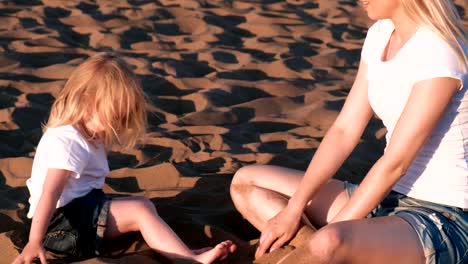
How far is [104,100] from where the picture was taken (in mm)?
3385

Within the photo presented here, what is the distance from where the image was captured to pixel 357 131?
135 inches

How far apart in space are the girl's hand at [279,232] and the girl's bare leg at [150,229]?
12cm

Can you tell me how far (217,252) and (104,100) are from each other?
0.77m

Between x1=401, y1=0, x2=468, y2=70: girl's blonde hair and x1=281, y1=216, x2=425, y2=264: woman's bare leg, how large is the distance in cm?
63

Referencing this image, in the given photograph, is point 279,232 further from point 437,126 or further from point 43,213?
point 43,213

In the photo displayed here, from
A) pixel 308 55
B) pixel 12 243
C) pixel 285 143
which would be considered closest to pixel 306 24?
pixel 308 55

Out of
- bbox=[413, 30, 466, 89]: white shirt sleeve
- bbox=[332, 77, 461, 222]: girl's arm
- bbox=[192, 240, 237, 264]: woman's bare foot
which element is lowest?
bbox=[192, 240, 237, 264]: woman's bare foot

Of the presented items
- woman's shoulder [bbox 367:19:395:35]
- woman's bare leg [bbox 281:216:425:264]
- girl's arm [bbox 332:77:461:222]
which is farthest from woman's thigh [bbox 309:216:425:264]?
woman's shoulder [bbox 367:19:395:35]

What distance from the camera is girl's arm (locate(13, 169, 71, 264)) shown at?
3141 mm

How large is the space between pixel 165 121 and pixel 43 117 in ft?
2.25

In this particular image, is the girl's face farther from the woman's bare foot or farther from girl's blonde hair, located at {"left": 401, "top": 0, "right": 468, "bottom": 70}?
the woman's bare foot

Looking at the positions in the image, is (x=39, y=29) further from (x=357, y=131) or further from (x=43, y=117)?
(x=357, y=131)

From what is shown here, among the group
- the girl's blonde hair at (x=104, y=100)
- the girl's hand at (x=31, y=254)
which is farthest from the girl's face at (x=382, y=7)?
the girl's hand at (x=31, y=254)

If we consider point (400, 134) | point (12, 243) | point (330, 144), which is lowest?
point (12, 243)
